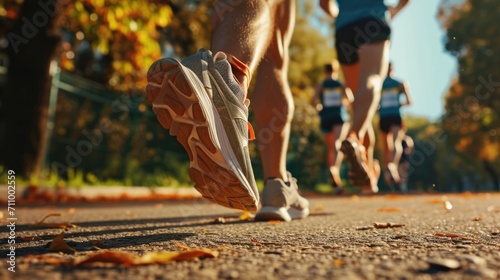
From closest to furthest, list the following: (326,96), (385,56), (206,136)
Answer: (206,136), (385,56), (326,96)

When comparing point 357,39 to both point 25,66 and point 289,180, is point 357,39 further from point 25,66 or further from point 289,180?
point 25,66

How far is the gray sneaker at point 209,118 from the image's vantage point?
1.74 meters

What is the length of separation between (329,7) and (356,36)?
49 cm

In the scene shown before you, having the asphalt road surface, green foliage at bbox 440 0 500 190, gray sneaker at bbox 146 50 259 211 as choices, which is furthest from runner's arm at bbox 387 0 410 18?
green foliage at bbox 440 0 500 190

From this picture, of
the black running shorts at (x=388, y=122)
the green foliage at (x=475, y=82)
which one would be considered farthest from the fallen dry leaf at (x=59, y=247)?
the green foliage at (x=475, y=82)

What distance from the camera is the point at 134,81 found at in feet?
36.9

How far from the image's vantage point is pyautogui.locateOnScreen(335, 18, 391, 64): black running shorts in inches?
143

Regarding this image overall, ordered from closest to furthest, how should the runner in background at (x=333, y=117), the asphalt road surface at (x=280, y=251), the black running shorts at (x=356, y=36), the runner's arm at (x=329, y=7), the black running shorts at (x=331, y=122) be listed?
the asphalt road surface at (x=280, y=251), the black running shorts at (x=356, y=36), the runner's arm at (x=329, y=7), the runner in background at (x=333, y=117), the black running shorts at (x=331, y=122)

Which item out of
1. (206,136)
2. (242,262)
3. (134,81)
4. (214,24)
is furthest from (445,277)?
(134,81)

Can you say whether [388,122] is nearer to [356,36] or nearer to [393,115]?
[393,115]

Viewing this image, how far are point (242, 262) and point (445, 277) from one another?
0.47 metres

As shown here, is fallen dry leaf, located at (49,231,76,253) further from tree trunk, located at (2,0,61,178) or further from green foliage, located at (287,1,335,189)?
green foliage, located at (287,1,335,189)

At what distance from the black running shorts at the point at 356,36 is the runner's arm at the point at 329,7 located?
0.22 meters

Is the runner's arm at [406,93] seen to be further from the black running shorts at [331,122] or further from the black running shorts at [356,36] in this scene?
the black running shorts at [356,36]
